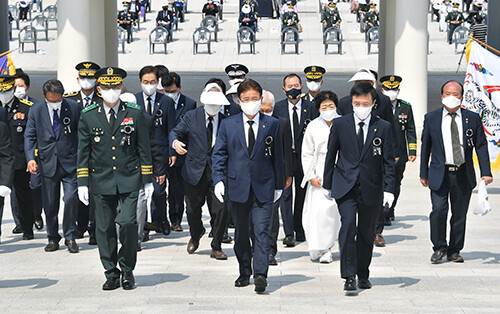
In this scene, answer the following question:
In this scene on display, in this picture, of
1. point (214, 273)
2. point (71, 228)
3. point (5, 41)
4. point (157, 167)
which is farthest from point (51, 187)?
point (5, 41)

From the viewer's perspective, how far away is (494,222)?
1348 centimetres

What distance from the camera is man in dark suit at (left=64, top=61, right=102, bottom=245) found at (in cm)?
1223

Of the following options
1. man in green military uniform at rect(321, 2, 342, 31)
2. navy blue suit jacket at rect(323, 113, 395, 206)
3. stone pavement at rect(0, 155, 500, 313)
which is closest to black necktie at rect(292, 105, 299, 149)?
stone pavement at rect(0, 155, 500, 313)

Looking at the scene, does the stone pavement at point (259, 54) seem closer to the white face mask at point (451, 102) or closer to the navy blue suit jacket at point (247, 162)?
the white face mask at point (451, 102)

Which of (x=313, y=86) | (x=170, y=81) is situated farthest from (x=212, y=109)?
(x=170, y=81)

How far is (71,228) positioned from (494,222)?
203 inches

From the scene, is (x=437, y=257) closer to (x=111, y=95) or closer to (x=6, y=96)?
(x=111, y=95)

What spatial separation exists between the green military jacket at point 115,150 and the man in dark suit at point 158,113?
2.75 m

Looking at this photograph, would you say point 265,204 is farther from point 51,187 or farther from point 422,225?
point 422,225

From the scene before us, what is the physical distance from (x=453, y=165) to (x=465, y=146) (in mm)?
222

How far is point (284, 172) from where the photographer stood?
32.8 ft

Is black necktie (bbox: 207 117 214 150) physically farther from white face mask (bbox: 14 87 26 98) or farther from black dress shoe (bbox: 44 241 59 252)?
white face mask (bbox: 14 87 26 98)

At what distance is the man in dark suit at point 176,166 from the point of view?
1288 centimetres

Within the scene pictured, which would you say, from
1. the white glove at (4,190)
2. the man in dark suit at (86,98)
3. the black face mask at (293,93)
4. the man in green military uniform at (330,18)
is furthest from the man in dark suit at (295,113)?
the man in green military uniform at (330,18)
